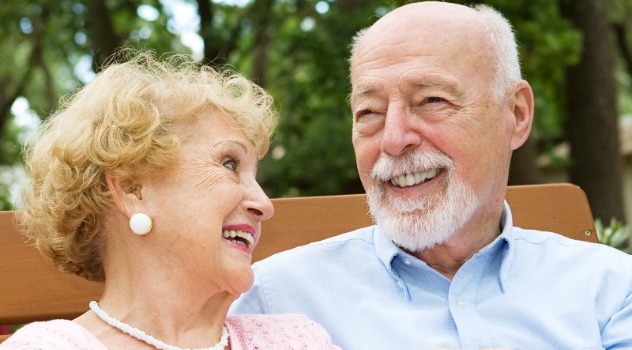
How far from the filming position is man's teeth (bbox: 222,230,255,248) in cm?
235

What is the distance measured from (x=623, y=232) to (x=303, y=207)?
175 centimetres

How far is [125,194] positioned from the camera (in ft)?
7.50

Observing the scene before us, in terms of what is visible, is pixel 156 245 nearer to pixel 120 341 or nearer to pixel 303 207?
pixel 120 341

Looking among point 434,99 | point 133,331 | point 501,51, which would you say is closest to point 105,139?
point 133,331

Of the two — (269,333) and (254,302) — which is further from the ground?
(269,333)

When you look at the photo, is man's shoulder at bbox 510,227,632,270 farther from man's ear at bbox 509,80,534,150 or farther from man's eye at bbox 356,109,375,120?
man's eye at bbox 356,109,375,120

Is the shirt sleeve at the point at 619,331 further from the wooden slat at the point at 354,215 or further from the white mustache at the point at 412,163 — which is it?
the white mustache at the point at 412,163

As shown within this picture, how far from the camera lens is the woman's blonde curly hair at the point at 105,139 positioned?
226 cm

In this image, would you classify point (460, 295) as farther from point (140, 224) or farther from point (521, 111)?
point (140, 224)

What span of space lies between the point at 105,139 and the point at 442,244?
45.6 inches

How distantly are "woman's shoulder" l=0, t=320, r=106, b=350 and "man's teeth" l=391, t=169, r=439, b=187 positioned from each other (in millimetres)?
1097

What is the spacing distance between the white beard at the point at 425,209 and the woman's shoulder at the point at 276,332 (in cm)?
46

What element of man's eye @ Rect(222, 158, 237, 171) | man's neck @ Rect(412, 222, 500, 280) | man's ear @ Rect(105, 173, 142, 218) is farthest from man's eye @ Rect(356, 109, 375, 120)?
man's ear @ Rect(105, 173, 142, 218)

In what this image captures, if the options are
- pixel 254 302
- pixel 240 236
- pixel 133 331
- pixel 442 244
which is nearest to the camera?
pixel 133 331
